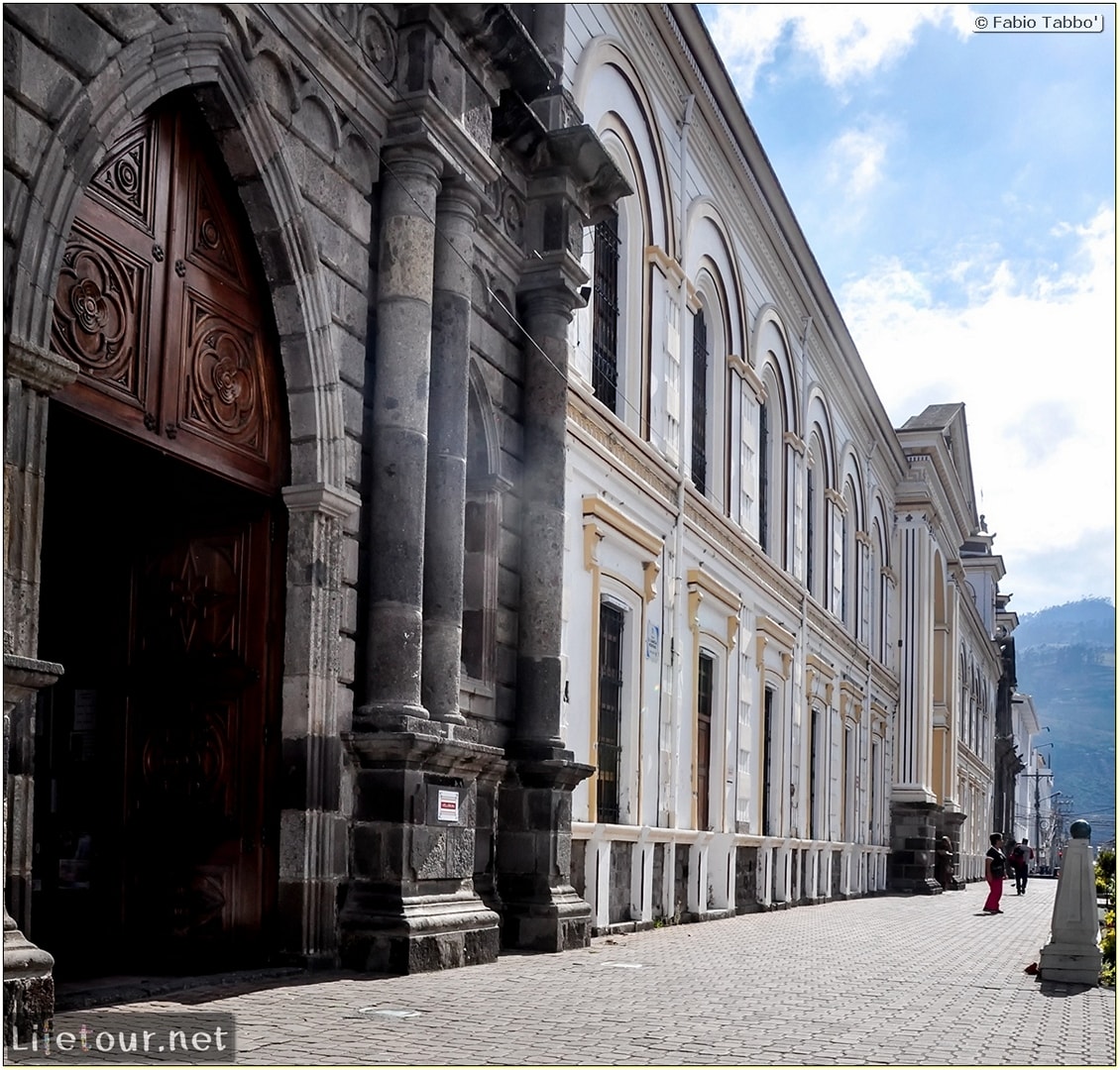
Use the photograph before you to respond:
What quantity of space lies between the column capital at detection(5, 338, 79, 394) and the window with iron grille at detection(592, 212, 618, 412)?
9.23 m

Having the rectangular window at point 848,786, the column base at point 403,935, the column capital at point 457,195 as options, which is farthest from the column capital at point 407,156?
the rectangular window at point 848,786

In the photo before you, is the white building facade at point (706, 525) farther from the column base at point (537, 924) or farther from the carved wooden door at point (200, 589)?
the carved wooden door at point (200, 589)

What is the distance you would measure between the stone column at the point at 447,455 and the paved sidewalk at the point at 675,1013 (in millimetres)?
2124

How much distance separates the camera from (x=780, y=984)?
1053 centimetres

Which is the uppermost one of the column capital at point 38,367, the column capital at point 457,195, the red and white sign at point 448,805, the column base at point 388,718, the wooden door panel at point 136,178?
the column capital at point 457,195

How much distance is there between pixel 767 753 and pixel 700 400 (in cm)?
593

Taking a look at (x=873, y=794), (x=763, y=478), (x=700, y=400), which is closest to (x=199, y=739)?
(x=700, y=400)

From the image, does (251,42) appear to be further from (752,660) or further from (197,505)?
(752,660)

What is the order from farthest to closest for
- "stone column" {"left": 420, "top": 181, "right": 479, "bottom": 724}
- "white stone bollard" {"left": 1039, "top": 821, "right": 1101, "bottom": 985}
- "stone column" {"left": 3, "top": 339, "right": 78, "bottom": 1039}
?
"white stone bollard" {"left": 1039, "top": 821, "right": 1101, "bottom": 985} < "stone column" {"left": 420, "top": 181, "right": 479, "bottom": 724} < "stone column" {"left": 3, "top": 339, "right": 78, "bottom": 1039}

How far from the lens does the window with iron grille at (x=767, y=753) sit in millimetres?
23250

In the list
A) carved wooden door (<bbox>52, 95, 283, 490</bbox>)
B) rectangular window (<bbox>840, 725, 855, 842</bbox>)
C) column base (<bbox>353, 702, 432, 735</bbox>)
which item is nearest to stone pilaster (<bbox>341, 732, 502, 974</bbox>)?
column base (<bbox>353, 702, 432, 735</bbox>)

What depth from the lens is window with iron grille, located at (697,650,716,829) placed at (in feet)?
64.3

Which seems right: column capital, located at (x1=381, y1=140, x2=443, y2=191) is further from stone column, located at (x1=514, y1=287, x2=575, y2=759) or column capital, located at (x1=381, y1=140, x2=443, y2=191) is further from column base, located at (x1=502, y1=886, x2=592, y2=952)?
column base, located at (x1=502, y1=886, x2=592, y2=952)

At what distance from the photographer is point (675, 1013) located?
856 cm
